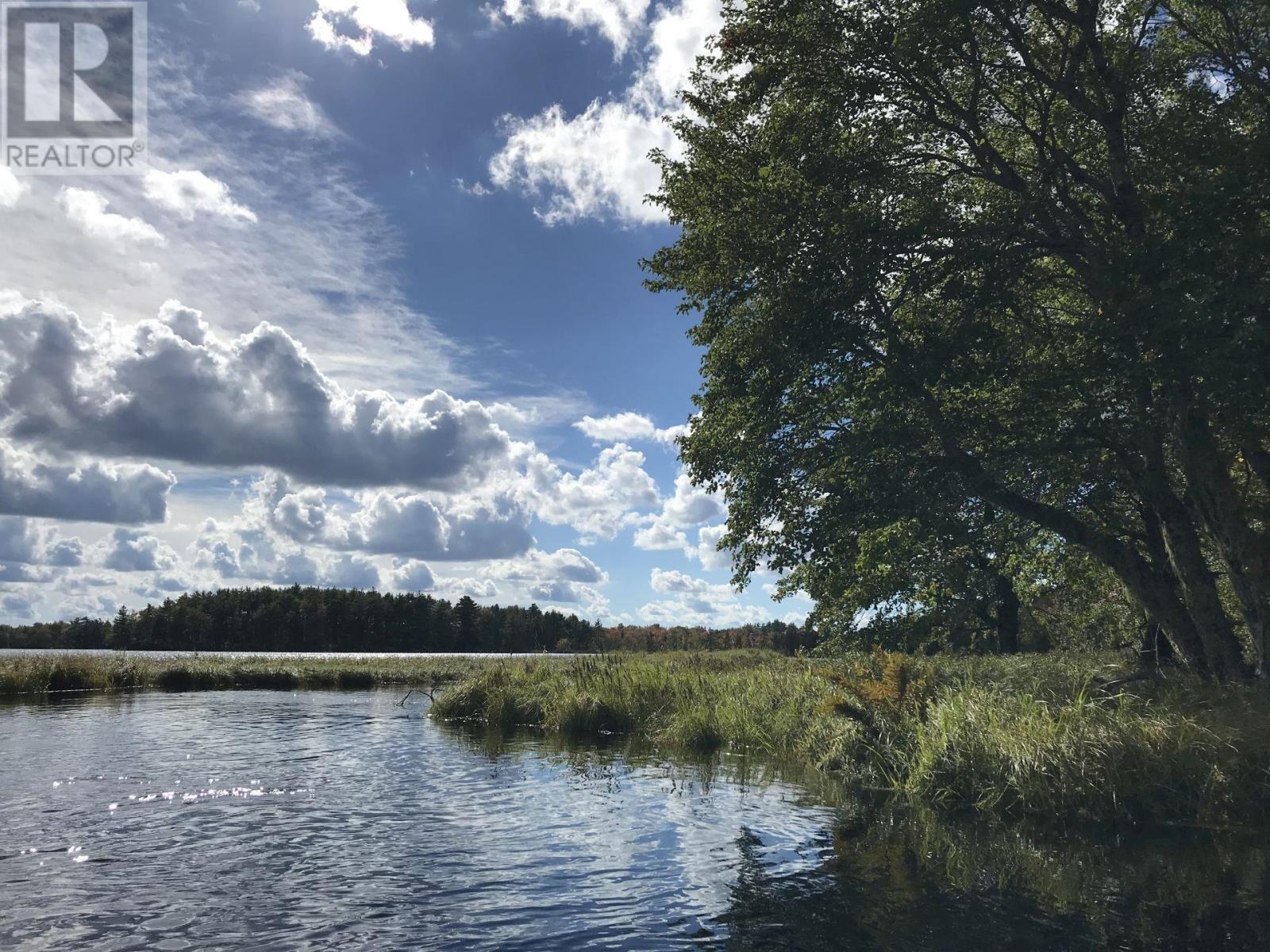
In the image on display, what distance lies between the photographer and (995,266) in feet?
60.3

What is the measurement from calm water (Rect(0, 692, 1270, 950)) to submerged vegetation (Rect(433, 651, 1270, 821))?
106cm

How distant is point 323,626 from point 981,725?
12139 centimetres

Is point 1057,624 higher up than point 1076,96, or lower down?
lower down

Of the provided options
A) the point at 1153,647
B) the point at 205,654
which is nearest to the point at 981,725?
the point at 1153,647

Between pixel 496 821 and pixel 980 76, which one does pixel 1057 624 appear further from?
pixel 496 821

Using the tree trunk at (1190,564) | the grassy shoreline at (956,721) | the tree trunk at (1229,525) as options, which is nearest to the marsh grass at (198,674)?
the grassy shoreline at (956,721)

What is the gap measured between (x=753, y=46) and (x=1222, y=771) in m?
18.2

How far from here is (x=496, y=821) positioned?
12234 mm

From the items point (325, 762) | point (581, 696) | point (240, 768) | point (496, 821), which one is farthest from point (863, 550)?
point (240, 768)

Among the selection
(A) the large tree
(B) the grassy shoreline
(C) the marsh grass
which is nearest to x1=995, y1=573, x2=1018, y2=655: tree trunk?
(B) the grassy shoreline

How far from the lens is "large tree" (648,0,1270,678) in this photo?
16.0 metres

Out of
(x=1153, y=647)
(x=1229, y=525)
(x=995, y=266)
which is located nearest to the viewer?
(x=1229, y=525)

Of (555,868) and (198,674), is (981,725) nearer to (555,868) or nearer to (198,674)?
(555,868)

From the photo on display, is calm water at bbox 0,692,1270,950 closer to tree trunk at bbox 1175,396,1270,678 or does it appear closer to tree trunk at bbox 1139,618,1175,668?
tree trunk at bbox 1175,396,1270,678
